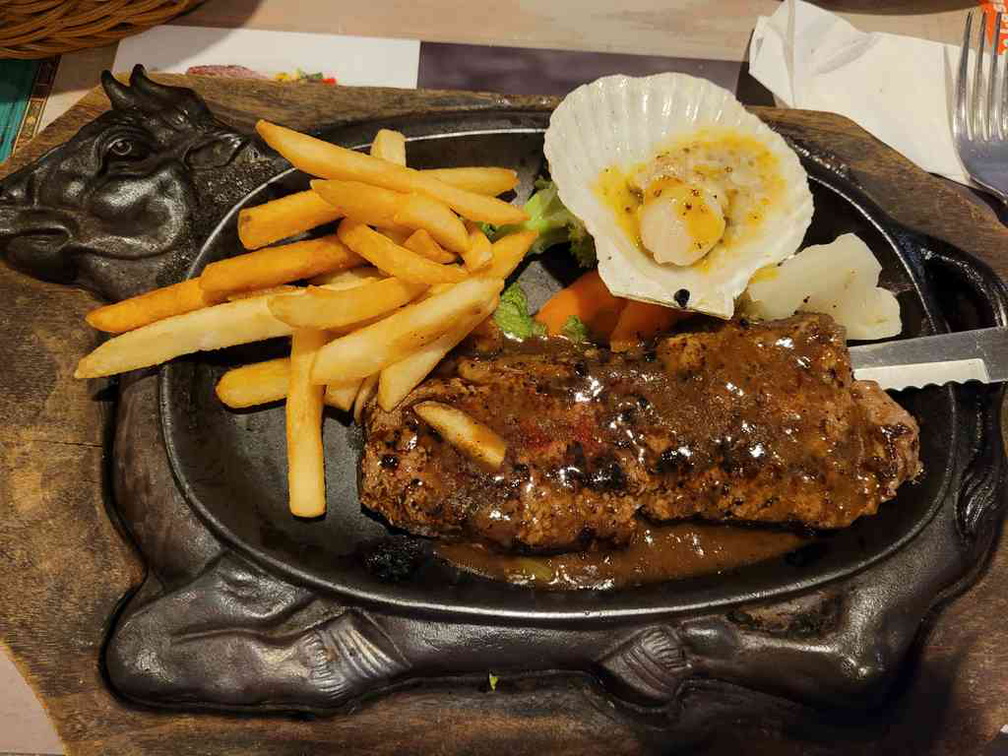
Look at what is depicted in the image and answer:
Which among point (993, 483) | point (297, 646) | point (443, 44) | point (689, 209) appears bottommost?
point (297, 646)

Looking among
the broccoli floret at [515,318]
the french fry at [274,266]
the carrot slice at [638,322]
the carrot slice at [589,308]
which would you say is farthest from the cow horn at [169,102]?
the carrot slice at [638,322]

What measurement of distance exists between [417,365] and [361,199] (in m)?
0.52

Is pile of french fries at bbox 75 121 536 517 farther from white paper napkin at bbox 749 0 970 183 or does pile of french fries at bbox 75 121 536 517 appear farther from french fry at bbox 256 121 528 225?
white paper napkin at bbox 749 0 970 183

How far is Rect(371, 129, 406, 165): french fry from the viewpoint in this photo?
229 cm

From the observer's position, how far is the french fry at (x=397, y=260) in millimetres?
2053

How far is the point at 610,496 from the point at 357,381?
886mm

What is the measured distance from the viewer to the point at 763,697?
218 centimetres

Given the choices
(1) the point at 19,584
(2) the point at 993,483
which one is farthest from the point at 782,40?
(1) the point at 19,584

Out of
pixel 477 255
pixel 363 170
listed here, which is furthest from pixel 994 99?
pixel 363 170

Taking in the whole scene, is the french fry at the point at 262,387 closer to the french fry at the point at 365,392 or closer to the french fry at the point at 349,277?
the french fry at the point at 365,392

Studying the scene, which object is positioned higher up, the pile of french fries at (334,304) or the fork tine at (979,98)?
the fork tine at (979,98)

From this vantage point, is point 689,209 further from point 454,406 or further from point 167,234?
point 167,234

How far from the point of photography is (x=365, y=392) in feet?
7.43

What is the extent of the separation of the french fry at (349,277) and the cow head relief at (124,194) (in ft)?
1.59
